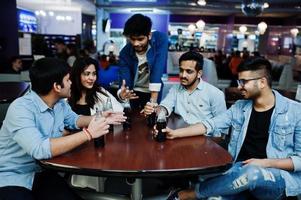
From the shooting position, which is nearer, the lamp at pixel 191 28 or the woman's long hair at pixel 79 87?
the woman's long hair at pixel 79 87

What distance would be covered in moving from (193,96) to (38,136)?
1.45 m

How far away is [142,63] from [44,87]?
4.16ft

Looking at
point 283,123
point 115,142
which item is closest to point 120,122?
point 115,142

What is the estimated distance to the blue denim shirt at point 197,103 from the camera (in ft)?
8.80

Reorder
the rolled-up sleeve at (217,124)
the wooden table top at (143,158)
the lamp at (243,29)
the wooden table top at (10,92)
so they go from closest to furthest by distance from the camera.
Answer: the wooden table top at (143,158)
the rolled-up sleeve at (217,124)
the wooden table top at (10,92)
the lamp at (243,29)

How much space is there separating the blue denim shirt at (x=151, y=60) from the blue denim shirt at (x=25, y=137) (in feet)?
3.64

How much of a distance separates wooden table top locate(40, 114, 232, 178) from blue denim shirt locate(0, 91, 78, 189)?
5.0 inches

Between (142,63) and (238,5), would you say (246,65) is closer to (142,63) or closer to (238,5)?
(142,63)

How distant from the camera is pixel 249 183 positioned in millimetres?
1811

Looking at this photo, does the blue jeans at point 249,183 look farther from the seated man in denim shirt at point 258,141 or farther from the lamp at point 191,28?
the lamp at point 191,28

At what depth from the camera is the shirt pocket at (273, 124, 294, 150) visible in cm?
201

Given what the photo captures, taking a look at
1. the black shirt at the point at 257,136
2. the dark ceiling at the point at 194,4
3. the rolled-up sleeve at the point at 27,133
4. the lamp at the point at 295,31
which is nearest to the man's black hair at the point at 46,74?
the rolled-up sleeve at the point at 27,133

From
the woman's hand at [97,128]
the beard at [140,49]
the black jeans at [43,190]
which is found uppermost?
the beard at [140,49]

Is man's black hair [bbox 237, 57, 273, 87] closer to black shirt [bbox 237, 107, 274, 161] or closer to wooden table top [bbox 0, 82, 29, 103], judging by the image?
black shirt [bbox 237, 107, 274, 161]
